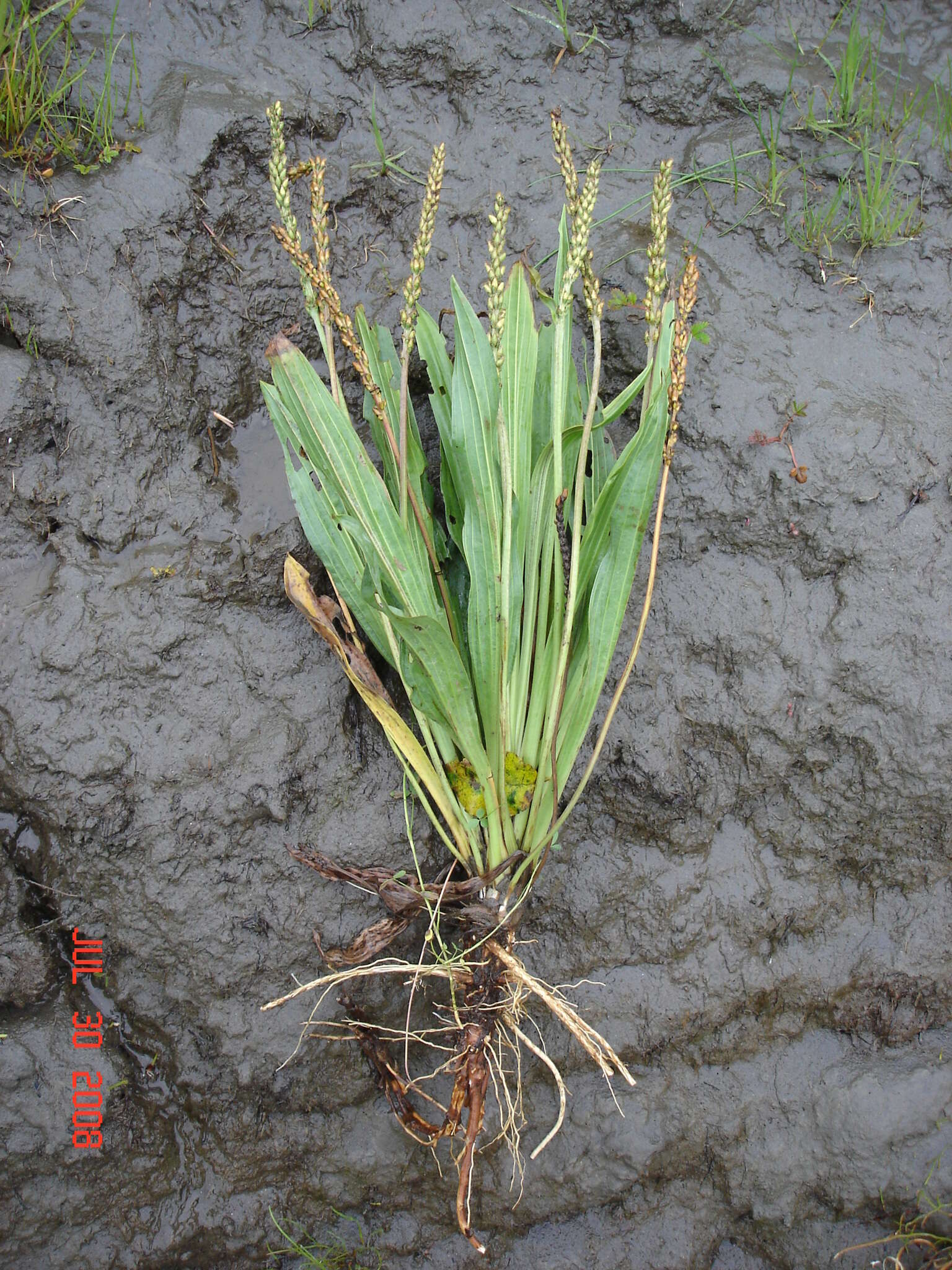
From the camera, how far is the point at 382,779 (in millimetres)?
2504

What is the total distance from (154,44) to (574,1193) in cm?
346

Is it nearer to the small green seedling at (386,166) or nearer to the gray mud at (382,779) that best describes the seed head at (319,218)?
the gray mud at (382,779)

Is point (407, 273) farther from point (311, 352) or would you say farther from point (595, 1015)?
point (595, 1015)

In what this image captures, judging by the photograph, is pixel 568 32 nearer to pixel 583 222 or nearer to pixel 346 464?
pixel 583 222

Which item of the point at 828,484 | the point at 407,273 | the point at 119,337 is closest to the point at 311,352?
the point at 407,273

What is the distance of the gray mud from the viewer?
2441 mm

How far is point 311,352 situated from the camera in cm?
265

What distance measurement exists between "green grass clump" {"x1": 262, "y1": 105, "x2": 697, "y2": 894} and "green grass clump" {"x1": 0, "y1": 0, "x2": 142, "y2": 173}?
91 cm

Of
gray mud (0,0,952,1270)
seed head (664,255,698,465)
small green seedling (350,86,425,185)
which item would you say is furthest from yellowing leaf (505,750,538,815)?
small green seedling (350,86,425,185)

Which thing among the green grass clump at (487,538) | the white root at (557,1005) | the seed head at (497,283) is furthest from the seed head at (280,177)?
the white root at (557,1005)

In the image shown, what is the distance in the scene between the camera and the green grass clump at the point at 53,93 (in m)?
2.49

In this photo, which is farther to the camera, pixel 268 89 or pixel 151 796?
pixel 268 89
